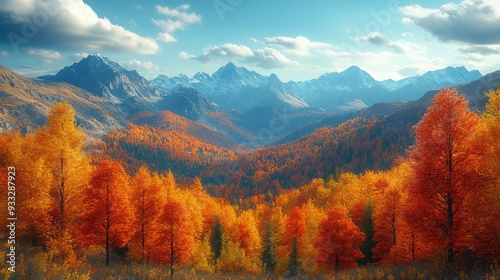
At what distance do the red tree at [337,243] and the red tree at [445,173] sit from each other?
57.9 ft

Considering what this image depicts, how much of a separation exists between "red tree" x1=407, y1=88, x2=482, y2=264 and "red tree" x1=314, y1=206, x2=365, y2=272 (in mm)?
17655

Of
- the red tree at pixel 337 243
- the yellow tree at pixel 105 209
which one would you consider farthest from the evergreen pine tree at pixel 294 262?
the yellow tree at pixel 105 209

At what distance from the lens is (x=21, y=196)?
2192cm

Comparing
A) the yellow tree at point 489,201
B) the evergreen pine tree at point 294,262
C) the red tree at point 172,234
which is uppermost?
the yellow tree at point 489,201

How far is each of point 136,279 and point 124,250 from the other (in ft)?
47.9

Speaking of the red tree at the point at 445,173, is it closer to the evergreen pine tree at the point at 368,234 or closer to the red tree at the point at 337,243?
the red tree at the point at 337,243

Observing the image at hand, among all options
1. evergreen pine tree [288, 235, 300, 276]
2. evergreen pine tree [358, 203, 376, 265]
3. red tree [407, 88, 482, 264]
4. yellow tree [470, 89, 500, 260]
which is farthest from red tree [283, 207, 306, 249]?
yellow tree [470, 89, 500, 260]

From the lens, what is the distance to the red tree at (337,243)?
33.7 metres

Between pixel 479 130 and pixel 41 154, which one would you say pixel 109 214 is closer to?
pixel 41 154

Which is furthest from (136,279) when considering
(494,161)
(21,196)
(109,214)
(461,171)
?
(494,161)

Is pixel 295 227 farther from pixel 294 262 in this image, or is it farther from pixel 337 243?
pixel 337 243

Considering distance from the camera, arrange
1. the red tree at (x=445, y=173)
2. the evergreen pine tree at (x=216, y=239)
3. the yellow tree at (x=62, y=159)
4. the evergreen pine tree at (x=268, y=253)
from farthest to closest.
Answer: the evergreen pine tree at (x=216, y=239) < the evergreen pine tree at (x=268, y=253) < the yellow tree at (x=62, y=159) < the red tree at (x=445, y=173)

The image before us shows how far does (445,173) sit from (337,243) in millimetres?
20259

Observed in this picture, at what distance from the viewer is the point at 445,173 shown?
16.4m
